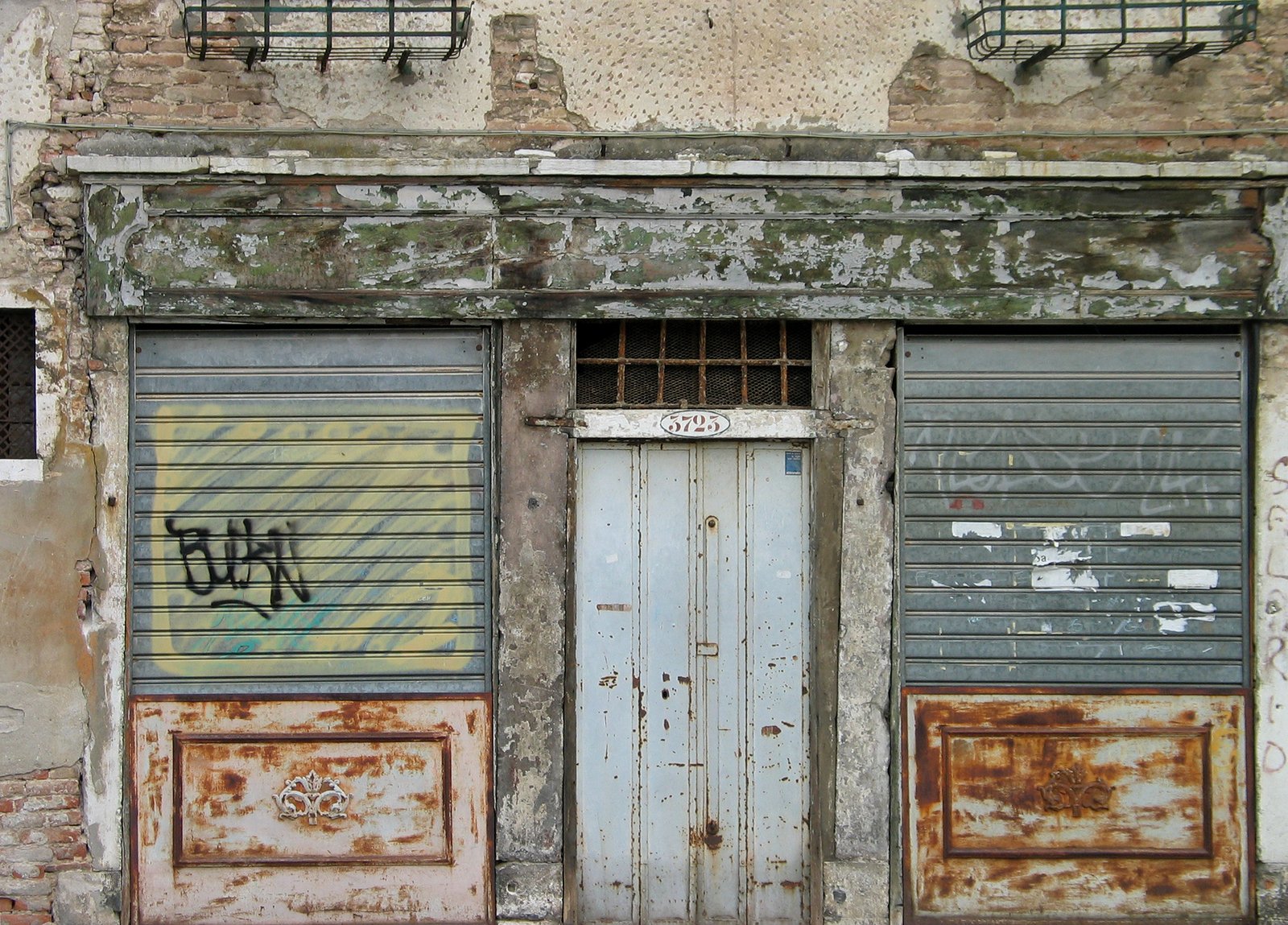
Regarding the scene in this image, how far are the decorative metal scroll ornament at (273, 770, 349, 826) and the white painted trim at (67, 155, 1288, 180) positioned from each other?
115 inches

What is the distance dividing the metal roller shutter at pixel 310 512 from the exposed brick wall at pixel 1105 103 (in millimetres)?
2523

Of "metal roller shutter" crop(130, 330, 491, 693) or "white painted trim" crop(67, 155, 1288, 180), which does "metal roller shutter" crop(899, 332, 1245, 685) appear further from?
"metal roller shutter" crop(130, 330, 491, 693)

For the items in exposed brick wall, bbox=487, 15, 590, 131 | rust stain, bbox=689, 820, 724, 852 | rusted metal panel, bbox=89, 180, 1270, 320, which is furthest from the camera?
rust stain, bbox=689, 820, 724, 852

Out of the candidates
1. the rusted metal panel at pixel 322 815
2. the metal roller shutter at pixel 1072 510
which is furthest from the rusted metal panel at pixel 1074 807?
the rusted metal panel at pixel 322 815

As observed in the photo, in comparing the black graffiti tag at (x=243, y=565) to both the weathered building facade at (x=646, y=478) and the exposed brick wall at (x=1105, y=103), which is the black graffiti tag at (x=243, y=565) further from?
the exposed brick wall at (x=1105, y=103)

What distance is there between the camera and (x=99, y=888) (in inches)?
215

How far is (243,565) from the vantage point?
5559 mm

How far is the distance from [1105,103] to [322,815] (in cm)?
520

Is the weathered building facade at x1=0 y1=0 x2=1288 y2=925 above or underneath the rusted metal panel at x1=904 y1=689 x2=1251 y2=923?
above

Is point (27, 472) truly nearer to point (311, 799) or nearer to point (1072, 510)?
point (311, 799)

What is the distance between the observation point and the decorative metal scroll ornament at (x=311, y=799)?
218 inches

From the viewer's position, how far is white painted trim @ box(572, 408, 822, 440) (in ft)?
18.2

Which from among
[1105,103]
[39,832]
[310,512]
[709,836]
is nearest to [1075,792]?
[709,836]

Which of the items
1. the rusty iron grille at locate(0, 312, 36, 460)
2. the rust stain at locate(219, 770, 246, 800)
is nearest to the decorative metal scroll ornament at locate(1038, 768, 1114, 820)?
the rust stain at locate(219, 770, 246, 800)
